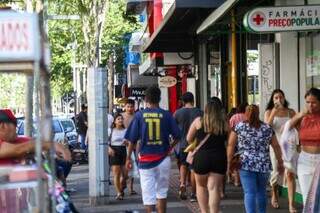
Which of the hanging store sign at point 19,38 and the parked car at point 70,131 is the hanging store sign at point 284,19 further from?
the parked car at point 70,131

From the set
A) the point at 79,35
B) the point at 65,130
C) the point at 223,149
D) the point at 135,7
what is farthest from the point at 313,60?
the point at 79,35

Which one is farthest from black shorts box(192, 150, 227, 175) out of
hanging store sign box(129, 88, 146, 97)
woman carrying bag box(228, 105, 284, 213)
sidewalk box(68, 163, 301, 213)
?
hanging store sign box(129, 88, 146, 97)

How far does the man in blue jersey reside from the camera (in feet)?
32.3

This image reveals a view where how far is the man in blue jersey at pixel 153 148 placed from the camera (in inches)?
388

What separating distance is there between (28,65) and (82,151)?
19399 millimetres

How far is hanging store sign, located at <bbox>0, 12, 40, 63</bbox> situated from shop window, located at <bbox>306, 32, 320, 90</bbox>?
8159 mm

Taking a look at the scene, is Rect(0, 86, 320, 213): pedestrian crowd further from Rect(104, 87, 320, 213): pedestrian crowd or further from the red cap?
the red cap

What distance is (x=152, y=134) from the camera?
9.92 m

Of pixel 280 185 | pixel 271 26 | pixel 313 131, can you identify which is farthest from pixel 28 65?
pixel 280 185

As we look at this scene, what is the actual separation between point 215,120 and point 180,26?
10.2m

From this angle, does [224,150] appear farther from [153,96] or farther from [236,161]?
[153,96]

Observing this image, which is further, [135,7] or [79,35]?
[79,35]

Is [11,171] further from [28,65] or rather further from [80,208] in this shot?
[80,208]

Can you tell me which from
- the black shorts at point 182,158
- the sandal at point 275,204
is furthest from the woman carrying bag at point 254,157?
the black shorts at point 182,158
